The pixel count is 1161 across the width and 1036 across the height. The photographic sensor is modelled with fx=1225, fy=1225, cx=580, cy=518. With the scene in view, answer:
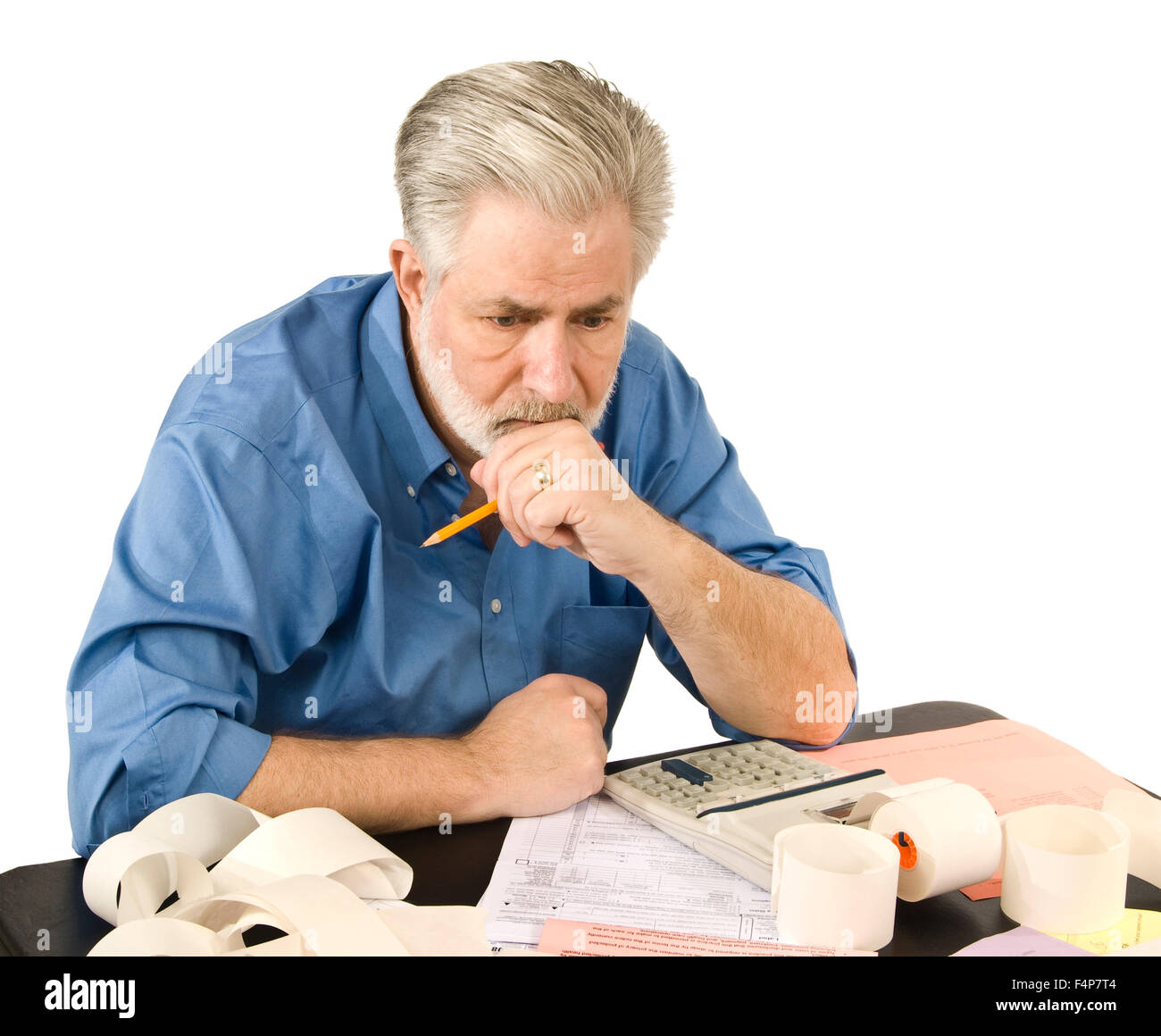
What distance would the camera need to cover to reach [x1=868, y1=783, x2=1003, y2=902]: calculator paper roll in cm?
158

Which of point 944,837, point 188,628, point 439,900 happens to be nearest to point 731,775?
point 944,837

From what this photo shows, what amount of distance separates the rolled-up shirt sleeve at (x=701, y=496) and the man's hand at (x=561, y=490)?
517mm

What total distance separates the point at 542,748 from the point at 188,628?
0.59m

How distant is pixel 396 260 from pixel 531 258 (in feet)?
1.17

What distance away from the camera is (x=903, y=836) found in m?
1.62

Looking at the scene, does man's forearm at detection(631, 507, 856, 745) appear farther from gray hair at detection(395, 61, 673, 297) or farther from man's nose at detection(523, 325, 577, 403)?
gray hair at detection(395, 61, 673, 297)

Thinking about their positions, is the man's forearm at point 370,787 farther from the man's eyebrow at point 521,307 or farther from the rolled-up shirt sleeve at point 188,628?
the man's eyebrow at point 521,307

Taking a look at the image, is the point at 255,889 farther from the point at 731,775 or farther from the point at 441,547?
the point at 441,547

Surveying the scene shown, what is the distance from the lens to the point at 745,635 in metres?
→ 2.22

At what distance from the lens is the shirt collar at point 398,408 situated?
7.51 ft

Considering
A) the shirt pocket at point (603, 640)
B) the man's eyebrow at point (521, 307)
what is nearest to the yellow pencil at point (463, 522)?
the man's eyebrow at point (521, 307)
